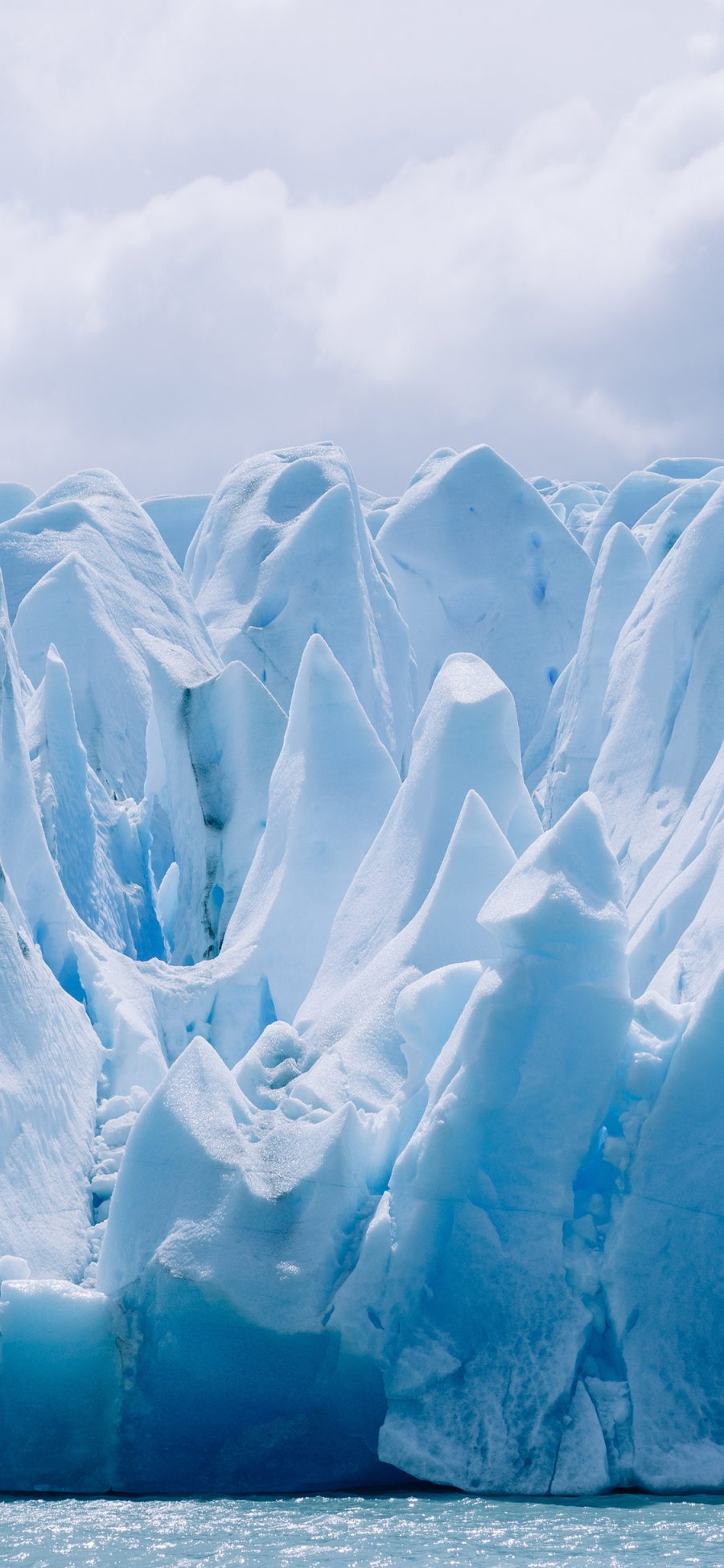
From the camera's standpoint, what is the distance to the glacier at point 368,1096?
5953mm

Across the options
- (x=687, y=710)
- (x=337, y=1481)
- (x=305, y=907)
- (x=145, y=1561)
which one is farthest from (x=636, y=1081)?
(x=687, y=710)

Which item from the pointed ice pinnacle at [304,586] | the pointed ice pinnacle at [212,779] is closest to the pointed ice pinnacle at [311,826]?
the pointed ice pinnacle at [212,779]

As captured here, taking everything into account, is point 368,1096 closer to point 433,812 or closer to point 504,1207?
point 504,1207

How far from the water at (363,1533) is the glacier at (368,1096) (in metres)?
0.26


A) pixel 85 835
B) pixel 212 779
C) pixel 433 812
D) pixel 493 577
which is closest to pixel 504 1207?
pixel 433 812

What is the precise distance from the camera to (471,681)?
30.2 feet

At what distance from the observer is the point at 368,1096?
716 centimetres

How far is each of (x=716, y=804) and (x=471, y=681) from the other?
64.6 inches

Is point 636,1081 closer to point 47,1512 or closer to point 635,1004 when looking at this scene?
point 635,1004

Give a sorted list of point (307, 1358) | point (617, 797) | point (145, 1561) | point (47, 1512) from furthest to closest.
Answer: point (617, 797) < point (307, 1358) < point (47, 1512) < point (145, 1561)

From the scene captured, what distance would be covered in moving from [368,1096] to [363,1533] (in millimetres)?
2233

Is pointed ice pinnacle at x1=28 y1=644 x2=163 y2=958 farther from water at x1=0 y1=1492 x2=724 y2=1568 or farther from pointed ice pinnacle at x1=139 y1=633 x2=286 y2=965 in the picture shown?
water at x1=0 y1=1492 x2=724 y2=1568

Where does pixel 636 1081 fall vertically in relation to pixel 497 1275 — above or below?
above

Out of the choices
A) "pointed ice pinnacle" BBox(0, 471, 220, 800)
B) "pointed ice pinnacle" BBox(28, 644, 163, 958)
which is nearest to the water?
"pointed ice pinnacle" BBox(28, 644, 163, 958)
